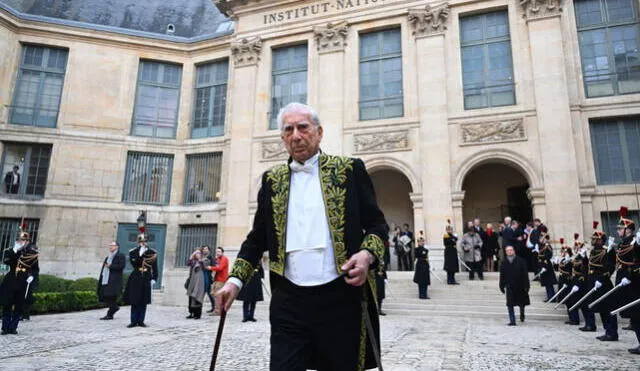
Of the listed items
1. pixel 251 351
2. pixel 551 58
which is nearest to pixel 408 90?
pixel 551 58

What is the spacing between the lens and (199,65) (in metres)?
22.9

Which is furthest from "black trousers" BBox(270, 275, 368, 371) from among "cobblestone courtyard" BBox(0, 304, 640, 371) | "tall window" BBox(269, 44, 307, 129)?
"tall window" BBox(269, 44, 307, 129)

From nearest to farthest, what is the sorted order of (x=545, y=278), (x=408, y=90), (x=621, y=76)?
(x=545, y=278) → (x=621, y=76) → (x=408, y=90)

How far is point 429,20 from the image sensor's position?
57.5 feet

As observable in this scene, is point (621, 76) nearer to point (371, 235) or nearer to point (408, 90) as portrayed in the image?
point (408, 90)

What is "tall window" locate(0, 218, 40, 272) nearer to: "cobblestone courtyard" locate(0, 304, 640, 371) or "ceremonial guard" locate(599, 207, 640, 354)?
"cobblestone courtyard" locate(0, 304, 640, 371)

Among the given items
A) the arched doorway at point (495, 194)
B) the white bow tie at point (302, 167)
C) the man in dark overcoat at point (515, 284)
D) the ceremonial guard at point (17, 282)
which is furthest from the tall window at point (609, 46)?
the ceremonial guard at point (17, 282)

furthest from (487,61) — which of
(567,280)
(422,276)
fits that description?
(567,280)

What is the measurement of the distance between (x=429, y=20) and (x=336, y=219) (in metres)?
17.2

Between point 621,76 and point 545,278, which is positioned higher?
point 621,76

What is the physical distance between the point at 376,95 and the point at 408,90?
142 centimetres

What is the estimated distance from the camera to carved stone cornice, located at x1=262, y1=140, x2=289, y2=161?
745 inches

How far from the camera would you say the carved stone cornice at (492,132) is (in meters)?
15.8

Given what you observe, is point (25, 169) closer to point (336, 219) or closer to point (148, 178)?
point (148, 178)
